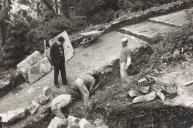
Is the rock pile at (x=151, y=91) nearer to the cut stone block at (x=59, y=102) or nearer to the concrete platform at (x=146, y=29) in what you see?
the cut stone block at (x=59, y=102)

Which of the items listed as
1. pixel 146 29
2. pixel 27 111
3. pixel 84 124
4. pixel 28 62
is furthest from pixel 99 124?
pixel 146 29

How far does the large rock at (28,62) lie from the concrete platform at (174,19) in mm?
4437

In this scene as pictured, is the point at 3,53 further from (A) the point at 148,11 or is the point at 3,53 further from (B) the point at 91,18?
(A) the point at 148,11

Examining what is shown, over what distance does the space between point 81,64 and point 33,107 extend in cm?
254

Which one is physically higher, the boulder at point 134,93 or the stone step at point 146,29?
the stone step at point 146,29

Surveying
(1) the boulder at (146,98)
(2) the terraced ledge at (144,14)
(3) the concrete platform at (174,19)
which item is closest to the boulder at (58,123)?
(1) the boulder at (146,98)

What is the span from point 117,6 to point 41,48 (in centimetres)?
451

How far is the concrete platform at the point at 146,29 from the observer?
11943 mm

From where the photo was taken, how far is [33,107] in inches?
374

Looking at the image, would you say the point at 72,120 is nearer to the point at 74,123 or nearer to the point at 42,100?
the point at 74,123

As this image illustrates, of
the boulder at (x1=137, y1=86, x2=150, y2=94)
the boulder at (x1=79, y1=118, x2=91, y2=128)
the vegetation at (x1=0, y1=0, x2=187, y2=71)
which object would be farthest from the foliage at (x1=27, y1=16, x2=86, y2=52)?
the boulder at (x1=137, y1=86, x2=150, y2=94)

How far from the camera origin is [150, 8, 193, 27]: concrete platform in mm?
12163

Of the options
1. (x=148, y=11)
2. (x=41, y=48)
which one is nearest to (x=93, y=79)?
(x=41, y=48)

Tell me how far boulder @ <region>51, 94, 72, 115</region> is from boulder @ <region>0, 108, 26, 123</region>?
0.88 m
